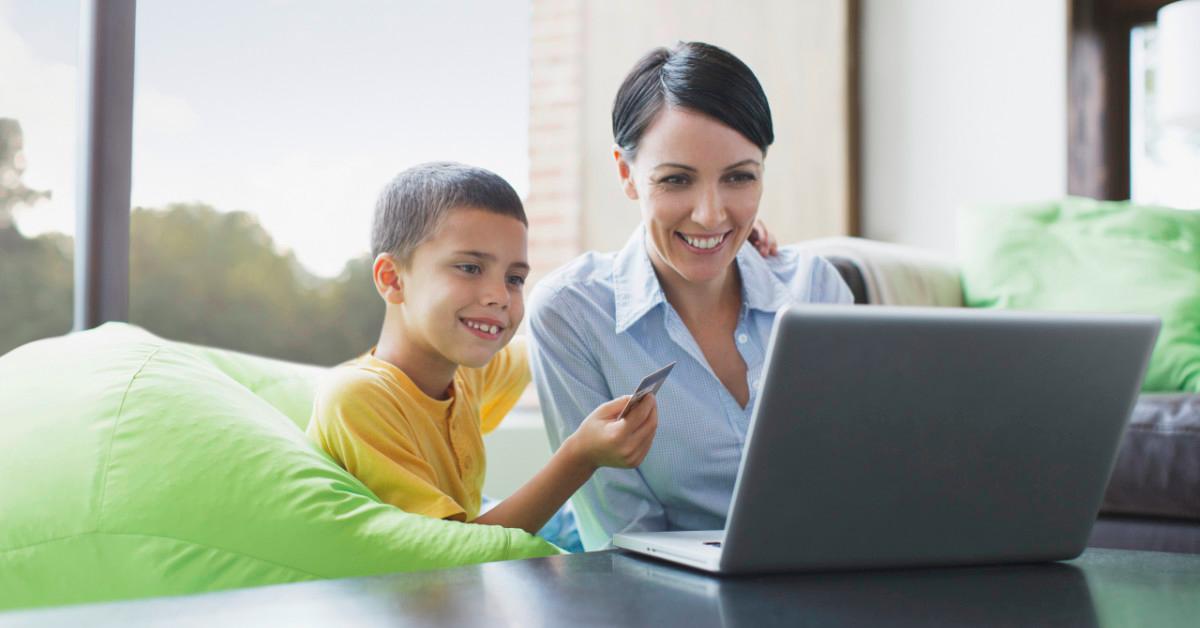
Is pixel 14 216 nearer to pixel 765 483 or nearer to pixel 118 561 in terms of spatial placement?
pixel 118 561

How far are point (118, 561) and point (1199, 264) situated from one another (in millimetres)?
2228

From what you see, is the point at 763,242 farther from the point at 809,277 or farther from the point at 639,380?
the point at 639,380

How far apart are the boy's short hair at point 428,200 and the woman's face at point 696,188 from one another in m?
0.18

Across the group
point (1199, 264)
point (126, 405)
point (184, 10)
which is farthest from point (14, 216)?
point (1199, 264)

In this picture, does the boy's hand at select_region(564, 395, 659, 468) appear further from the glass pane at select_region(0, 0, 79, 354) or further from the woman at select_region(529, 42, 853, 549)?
the glass pane at select_region(0, 0, 79, 354)

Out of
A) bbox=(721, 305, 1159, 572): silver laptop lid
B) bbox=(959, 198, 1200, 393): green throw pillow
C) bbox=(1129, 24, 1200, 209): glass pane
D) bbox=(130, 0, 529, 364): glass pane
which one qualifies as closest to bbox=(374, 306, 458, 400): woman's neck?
bbox=(721, 305, 1159, 572): silver laptop lid

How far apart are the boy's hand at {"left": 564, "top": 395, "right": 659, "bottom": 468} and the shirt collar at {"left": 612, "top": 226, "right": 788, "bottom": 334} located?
0.90 ft

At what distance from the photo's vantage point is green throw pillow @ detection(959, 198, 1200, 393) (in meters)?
2.24

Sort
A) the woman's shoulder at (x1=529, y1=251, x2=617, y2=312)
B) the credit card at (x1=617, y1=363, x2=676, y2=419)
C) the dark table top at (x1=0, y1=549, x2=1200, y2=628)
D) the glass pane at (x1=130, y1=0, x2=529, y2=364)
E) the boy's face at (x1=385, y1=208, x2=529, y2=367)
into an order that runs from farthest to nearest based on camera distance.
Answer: the glass pane at (x1=130, y1=0, x2=529, y2=364), the woman's shoulder at (x1=529, y1=251, x2=617, y2=312), the boy's face at (x1=385, y1=208, x2=529, y2=367), the credit card at (x1=617, y1=363, x2=676, y2=419), the dark table top at (x1=0, y1=549, x2=1200, y2=628)

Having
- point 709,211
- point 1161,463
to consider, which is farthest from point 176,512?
point 1161,463

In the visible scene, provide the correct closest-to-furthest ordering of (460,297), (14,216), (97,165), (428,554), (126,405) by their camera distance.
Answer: (428,554)
(126,405)
(460,297)
(97,165)
(14,216)

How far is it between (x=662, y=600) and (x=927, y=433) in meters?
0.23

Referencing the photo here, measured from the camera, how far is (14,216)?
2.33 meters

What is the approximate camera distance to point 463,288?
1.29 metres
